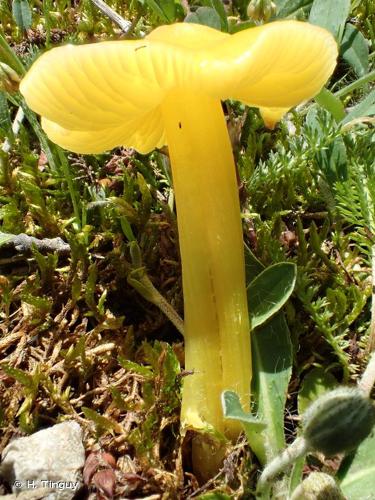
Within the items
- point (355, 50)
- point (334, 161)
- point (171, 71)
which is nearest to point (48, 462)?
point (171, 71)

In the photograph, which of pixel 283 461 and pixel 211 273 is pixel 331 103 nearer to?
pixel 211 273

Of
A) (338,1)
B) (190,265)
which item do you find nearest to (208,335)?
(190,265)

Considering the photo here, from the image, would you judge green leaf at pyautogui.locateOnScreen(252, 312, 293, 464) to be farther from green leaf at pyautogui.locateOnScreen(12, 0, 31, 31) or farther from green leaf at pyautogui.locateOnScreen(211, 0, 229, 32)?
green leaf at pyautogui.locateOnScreen(12, 0, 31, 31)

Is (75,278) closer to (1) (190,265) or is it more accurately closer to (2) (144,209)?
(2) (144,209)

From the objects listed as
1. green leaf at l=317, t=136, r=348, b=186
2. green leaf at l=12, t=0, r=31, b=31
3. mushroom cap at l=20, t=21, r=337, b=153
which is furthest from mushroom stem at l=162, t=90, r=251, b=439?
green leaf at l=12, t=0, r=31, b=31

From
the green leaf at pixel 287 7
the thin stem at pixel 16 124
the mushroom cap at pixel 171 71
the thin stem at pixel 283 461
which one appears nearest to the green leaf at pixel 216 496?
the thin stem at pixel 283 461
